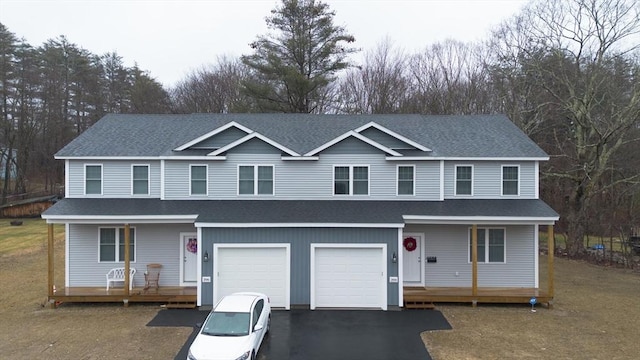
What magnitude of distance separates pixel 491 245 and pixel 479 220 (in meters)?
2.29

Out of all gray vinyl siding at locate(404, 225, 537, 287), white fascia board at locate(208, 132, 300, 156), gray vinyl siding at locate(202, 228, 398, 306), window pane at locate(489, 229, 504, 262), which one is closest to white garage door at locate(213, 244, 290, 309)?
gray vinyl siding at locate(202, 228, 398, 306)

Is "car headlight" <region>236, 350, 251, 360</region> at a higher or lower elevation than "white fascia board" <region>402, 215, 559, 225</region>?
lower

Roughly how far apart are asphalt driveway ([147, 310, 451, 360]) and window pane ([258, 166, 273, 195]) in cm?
526

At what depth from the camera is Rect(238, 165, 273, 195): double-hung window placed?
696 inches

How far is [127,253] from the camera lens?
15.5 metres

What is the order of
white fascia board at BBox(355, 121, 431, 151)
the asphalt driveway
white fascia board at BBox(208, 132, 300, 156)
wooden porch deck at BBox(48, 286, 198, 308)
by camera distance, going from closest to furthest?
the asphalt driveway, wooden porch deck at BBox(48, 286, 198, 308), white fascia board at BBox(208, 132, 300, 156), white fascia board at BBox(355, 121, 431, 151)

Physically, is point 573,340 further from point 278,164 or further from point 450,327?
point 278,164

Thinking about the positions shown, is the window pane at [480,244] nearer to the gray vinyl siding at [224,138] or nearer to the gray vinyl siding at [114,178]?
the gray vinyl siding at [224,138]

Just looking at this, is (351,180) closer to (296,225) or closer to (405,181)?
(405,181)

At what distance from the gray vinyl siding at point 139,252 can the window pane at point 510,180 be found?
1289 centimetres

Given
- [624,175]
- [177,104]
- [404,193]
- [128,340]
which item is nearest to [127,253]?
[128,340]

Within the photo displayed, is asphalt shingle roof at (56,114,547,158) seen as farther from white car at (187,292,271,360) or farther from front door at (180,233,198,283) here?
white car at (187,292,271,360)

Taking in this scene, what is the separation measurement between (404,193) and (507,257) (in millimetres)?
4782

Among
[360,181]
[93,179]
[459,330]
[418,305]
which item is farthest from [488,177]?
[93,179]
